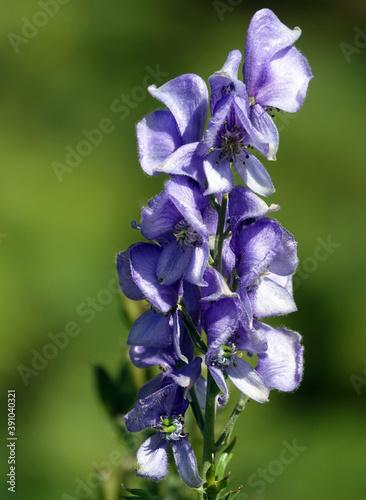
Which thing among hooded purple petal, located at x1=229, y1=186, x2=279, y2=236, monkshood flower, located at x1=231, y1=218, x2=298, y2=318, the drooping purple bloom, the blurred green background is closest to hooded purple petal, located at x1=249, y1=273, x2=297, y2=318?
monkshood flower, located at x1=231, y1=218, x2=298, y2=318

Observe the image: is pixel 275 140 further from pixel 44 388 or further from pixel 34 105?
pixel 34 105

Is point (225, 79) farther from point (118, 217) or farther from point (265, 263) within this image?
point (118, 217)

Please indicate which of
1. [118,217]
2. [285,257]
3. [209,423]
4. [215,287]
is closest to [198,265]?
[215,287]

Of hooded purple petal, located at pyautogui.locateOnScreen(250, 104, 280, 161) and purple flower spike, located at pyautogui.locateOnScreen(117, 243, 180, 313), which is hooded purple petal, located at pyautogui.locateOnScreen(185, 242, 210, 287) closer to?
purple flower spike, located at pyautogui.locateOnScreen(117, 243, 180, 313)

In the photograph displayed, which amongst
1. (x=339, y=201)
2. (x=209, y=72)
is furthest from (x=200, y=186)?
(x=209, y=72)

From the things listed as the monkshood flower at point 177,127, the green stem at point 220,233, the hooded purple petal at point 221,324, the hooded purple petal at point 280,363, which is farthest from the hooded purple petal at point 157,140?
the hooded purple petal at point 280,363

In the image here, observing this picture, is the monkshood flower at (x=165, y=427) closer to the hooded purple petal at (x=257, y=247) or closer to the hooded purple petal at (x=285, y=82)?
the hooded purple petal at (x=257, y=247)
